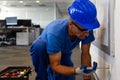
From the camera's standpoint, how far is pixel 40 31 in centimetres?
1368

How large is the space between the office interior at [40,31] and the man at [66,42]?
0.63ft

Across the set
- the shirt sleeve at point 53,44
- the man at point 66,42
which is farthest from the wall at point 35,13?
the shirt sleeve at point 53,44

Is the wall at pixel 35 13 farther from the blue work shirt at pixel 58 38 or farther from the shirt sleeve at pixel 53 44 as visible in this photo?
the shirt sleeve at pixel 53 44

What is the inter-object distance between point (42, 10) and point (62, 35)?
1471 centimetres

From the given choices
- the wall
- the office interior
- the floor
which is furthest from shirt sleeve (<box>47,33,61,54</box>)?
the wall

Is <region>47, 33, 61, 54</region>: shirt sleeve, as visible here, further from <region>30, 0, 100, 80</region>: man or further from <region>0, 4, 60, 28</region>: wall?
<region>0, 4, 60, 28</region>: wall

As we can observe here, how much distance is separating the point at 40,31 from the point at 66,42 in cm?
1215

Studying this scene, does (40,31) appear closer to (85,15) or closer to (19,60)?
(19,60)

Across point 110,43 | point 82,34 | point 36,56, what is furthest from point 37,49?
point 110,43

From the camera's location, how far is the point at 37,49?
5.51 feet

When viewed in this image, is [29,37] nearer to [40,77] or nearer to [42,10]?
[42,10]

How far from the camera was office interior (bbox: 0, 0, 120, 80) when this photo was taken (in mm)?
1649

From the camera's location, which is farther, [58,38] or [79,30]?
[58,38]

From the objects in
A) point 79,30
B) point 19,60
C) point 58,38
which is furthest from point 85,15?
point 19,60
